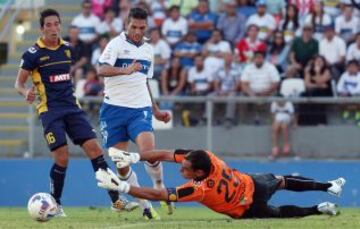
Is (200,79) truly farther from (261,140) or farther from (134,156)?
(134,156)

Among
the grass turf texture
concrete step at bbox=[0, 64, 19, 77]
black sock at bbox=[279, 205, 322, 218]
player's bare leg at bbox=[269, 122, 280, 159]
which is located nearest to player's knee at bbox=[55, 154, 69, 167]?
the grass turf texture

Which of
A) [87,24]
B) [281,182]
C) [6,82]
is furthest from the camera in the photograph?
[6,82]

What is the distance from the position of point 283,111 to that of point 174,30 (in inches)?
180

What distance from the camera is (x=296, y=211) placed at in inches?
544

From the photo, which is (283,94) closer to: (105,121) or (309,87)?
(309,87)

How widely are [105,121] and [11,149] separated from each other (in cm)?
798

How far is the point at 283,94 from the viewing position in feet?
70.7

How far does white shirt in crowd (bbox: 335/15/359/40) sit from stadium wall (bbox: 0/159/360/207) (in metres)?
3.68

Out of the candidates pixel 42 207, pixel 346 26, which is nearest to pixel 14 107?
pixel 346 26

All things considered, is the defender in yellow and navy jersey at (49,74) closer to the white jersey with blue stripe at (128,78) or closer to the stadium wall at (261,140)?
the white jersey with blue stripe at (128,78)

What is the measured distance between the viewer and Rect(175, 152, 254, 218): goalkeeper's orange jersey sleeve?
12.9 m

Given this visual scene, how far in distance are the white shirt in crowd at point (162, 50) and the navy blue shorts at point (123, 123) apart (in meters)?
8.96

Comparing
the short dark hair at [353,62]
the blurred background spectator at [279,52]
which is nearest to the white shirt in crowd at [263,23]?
the blurred background spectator at [279,52]

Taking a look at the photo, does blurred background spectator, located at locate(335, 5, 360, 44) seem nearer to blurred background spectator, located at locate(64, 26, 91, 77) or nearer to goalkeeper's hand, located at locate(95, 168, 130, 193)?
blurred background spectator, located at locate(64, 26, 91, 77)
